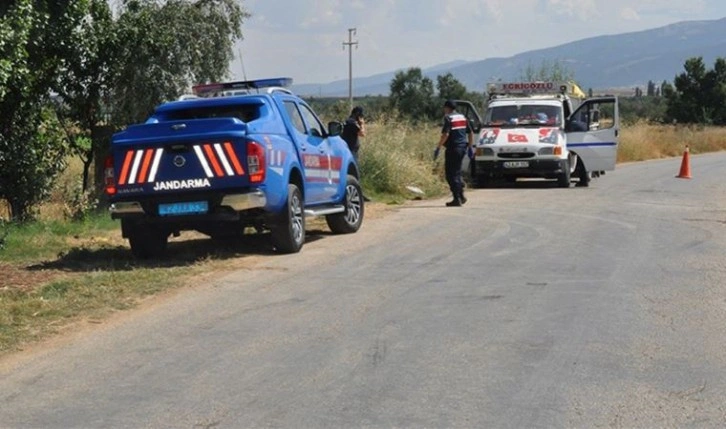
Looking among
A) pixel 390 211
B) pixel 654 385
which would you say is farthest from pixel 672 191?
pixel 654 385

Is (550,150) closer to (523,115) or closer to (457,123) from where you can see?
(523,115)

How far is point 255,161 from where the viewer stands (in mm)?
10266

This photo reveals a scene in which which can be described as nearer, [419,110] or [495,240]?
[495,240]

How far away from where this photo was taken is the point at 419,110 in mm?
55656

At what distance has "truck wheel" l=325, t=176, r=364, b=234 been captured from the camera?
1326 cm

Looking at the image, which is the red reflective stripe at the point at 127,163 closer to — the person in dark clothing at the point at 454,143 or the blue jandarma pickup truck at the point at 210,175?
the blue jandarma pickup truck at the point at 210,175

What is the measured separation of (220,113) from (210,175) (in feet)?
5.31

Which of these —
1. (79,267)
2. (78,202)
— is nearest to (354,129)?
(78,202)

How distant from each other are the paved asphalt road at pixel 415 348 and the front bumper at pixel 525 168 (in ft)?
31.2

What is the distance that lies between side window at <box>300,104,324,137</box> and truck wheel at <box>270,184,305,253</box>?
4.67ft

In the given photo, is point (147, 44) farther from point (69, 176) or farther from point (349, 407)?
point (349, 407)

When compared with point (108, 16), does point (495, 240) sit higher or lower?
lower

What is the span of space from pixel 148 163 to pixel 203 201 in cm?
73

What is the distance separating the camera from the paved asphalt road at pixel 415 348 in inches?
212
